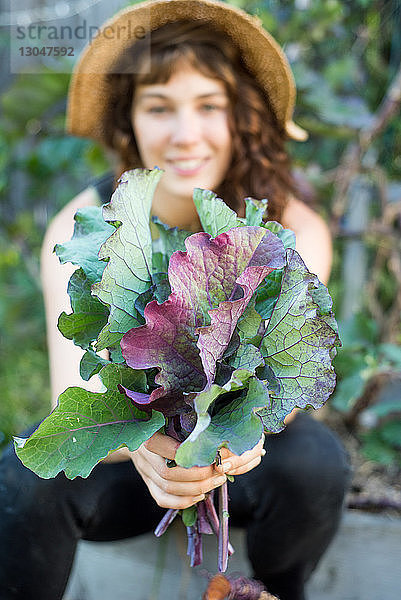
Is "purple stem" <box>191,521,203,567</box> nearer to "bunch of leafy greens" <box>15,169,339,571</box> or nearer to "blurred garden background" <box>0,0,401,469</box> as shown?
"bunch of leafy greens" <box>15,169,339,571</box>

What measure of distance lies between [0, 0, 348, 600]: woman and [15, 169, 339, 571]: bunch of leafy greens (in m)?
0.12

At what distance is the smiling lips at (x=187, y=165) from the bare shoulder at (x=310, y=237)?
23 cm

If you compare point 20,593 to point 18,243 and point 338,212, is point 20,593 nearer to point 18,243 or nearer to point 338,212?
point 338,212

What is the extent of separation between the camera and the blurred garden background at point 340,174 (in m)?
1.47

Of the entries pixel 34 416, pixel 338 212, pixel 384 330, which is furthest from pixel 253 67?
pixel 34 416

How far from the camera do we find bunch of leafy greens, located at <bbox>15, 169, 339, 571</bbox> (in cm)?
57

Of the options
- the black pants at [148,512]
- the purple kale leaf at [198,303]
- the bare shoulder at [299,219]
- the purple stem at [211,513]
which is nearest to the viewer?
the purple kale leaf at [198,303]

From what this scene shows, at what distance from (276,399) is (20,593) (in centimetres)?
Answer: 61

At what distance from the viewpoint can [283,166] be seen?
1.32 m

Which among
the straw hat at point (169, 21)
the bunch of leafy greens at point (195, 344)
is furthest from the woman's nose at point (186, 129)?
the bunch of leafy greens at point (195, 344)

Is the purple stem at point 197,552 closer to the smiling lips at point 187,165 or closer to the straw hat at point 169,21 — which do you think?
the smiling lips at point 187,165

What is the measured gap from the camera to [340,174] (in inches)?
60.9

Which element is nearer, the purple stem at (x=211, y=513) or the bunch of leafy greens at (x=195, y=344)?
the bunch of leafy greens at (x=195, y=344)

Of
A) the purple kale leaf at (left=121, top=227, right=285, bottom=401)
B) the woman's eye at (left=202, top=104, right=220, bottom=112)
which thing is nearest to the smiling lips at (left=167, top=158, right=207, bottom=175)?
the woman's eye at (left=202, top=104, right=220, bottom=112)
